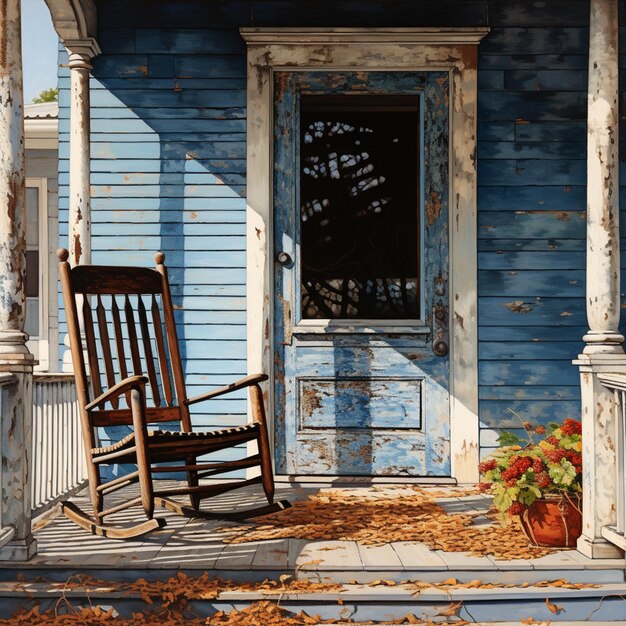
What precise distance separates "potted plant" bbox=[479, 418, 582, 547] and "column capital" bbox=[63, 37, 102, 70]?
296cm

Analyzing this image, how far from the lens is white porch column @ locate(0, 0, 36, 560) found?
3084 millimetres

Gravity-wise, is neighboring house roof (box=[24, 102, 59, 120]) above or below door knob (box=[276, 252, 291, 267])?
above

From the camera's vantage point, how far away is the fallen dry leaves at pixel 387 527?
3219 millimetres

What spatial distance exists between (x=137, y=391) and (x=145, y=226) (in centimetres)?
165

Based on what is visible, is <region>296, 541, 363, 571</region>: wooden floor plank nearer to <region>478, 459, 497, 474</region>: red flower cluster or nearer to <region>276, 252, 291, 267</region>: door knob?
<region>478, 459, 497, 474</region>: red flower cluster

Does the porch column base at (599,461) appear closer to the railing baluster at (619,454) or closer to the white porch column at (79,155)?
the railing baluster at (619,454)

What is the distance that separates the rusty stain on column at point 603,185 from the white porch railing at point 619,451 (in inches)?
8.2

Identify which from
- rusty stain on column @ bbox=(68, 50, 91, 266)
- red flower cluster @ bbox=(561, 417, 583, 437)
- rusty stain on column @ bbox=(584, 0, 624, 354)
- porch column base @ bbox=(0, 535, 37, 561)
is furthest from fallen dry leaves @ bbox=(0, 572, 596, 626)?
rusty stain on column @ bbox=(68, 50, 91, 266)

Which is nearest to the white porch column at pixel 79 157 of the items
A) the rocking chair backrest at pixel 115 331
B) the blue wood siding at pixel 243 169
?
the blue wood siding at pixel 243 169

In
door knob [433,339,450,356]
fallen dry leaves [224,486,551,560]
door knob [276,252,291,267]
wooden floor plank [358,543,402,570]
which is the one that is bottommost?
fallen dry leaves [224,486,551,560]

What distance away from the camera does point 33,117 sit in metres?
6.63

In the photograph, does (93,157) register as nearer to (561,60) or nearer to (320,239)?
(320,239)

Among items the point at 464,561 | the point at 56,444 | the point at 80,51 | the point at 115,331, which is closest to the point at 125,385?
the point at 115,331

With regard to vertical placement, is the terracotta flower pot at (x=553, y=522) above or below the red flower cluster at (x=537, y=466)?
below
